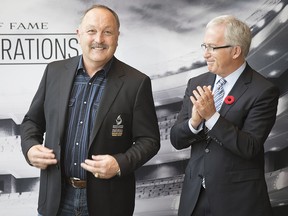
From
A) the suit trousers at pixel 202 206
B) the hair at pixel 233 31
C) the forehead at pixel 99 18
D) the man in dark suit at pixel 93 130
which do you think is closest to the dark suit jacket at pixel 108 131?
the man in dark suit at pixel 93 130

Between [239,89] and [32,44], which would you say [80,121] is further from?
[32,44]

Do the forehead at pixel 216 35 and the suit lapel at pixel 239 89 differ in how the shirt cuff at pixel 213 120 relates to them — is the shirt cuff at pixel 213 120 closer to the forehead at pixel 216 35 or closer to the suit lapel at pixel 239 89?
the suit lapel at pixel 239 89

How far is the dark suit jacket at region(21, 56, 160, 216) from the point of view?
91.7 inches

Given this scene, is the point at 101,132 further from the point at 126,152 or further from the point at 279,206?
the point at 279,206

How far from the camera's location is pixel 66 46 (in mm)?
3814

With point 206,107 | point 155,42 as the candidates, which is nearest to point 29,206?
point 155,42

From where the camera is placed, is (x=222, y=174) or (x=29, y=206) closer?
(x=222, y=174)

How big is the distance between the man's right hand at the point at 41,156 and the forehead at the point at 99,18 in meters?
0.61

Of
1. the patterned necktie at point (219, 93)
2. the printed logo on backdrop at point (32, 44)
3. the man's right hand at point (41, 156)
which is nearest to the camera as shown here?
the man's right hand at point (41, 156)

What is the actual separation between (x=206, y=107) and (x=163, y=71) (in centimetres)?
156

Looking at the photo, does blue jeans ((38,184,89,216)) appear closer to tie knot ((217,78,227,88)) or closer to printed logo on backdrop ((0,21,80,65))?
tie knot ((217,78,227,88))

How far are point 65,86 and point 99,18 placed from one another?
1.14 ft

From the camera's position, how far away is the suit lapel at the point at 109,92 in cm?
232

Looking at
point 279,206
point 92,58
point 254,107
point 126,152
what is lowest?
point 279,206
